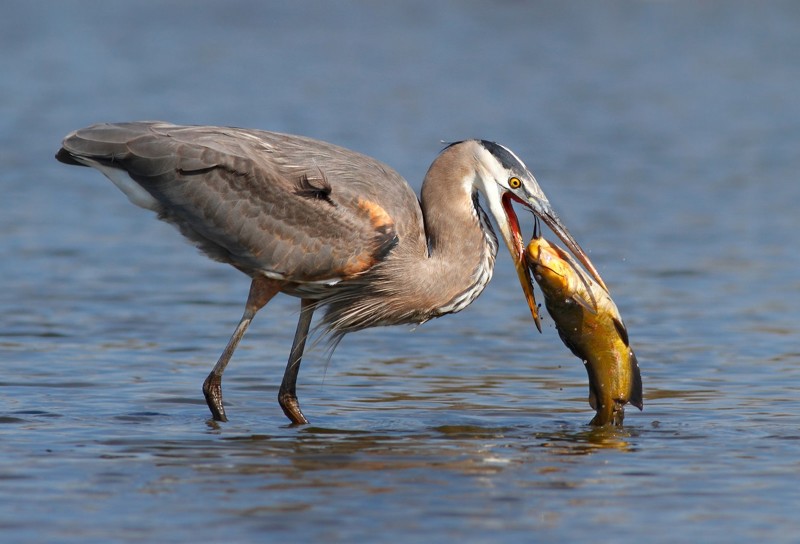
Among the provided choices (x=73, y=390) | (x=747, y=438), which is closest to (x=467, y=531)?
(x=747, y=438)

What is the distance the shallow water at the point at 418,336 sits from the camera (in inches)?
248

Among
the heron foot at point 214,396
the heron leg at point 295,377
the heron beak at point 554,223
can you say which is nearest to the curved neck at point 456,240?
the heron beak at point 554,223

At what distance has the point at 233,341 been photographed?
8375 mm

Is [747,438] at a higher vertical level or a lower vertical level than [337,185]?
lower

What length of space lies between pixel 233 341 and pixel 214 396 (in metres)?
0.37

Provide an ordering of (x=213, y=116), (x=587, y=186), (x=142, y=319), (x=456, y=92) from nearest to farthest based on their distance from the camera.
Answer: (x=142, y=319) → (x=587, y=186) → (x=213, y=116) → (x=456, y=92)

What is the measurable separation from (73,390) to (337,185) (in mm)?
2105

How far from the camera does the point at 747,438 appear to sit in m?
7.57

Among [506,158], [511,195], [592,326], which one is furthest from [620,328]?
[506,158]

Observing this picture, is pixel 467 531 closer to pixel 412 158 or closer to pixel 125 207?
pixel 125 207

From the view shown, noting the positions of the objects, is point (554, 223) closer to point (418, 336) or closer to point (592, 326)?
point (592, 326)

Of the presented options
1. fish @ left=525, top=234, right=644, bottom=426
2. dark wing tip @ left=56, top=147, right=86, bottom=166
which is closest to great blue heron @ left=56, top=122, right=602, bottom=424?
dark wing tip @ left=56, top=147, right=86, bottom=166

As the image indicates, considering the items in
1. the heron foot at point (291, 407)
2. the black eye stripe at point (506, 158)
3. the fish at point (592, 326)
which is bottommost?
the heron foot at point (291, 407)

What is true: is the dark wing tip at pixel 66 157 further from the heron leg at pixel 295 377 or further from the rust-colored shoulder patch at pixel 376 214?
the rust-colored shoulder patch at pixel 376 214
